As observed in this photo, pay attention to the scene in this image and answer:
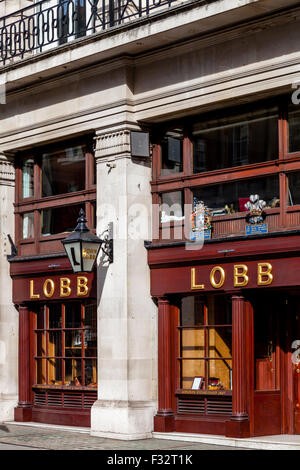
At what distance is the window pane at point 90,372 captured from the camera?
17.6m

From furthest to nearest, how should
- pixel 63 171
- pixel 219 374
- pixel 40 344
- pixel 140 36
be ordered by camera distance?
pixel 40 344, pixel 63 171, pixel 140 36, pixel 219 374

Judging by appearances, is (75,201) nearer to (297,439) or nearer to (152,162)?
(152,162)

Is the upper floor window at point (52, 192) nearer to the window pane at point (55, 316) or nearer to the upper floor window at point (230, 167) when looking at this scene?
the window pane at point (55, 316)

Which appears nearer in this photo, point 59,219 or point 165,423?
point 165,423

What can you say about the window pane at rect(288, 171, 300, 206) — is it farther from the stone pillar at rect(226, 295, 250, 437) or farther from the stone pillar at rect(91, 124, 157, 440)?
the stone pillar at rect(91, 124, 157, 440)

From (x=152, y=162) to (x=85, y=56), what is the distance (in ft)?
7.29

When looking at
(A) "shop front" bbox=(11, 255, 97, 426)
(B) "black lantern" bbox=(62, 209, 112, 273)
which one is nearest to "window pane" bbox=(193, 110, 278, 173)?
(B) "black lantern" bbox=(62, 209, 112, 273)

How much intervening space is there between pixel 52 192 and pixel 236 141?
15.2 feet

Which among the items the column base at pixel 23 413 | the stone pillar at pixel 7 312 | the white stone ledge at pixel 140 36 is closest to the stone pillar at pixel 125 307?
the white stone ledge at pixel 140 36

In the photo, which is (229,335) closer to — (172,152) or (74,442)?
(74,442)

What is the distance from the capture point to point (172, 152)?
16.9 m

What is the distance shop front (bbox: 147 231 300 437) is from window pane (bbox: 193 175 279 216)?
617 mm

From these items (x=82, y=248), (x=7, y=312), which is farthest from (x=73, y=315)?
(x=82, y=248)
